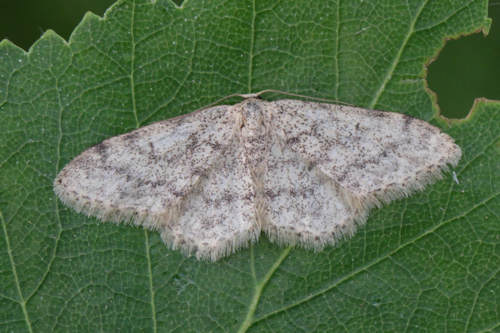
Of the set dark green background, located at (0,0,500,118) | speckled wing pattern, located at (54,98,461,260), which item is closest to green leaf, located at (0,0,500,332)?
speckled wing pattern, located at (54,98,461,260)

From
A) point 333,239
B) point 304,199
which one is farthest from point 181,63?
point 333,239

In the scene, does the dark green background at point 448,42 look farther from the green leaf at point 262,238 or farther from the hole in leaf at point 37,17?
the green leaf at point 262,238

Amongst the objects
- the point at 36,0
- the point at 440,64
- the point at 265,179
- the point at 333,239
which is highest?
the point at 36,0

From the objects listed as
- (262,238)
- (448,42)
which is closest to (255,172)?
(262,238)

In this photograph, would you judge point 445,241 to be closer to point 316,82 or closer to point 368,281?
point 368,281

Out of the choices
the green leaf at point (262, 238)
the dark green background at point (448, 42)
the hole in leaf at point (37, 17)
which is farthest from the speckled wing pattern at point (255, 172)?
the hole in leaf at point (37, 17)

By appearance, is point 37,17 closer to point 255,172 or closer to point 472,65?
point 255,172

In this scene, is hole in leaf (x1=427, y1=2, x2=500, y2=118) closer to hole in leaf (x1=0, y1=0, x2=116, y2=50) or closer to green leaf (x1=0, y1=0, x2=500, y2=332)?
green leaf (x1=0, y1=0, x2=500, y2=332)
